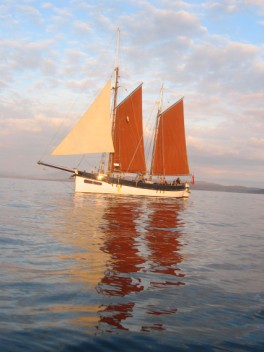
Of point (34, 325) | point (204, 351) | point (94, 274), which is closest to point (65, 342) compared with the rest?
point (34, 325)

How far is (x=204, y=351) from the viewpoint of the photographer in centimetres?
473

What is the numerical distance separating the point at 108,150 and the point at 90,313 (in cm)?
4540

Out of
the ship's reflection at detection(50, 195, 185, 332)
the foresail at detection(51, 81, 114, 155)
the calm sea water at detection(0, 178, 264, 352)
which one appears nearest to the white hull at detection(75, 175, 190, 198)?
the foresail at detection(51, 81, 114, 155)

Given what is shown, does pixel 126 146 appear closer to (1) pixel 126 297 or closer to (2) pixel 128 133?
(2) pixel 128 133

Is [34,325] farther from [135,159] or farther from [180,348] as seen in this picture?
[135,159]

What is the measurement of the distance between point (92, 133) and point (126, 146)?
830 cm

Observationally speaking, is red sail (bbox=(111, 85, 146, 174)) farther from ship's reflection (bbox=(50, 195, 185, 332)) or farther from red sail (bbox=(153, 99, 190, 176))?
ship's reflection (bbox=(50, 195, 185, 332))

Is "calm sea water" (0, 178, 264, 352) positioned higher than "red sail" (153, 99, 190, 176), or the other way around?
"red sail" (153, 99, 190, 176)

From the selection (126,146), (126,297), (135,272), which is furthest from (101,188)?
(126,297)

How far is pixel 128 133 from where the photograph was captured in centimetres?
5641

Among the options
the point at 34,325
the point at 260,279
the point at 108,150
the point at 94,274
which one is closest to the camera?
the point at 34,325

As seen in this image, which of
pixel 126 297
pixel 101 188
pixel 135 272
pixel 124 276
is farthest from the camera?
pixel 101 188

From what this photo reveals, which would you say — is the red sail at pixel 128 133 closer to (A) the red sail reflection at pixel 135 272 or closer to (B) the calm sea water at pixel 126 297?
(A) the red sail reflection at pixel 135 272

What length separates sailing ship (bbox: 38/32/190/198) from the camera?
49.9 m
